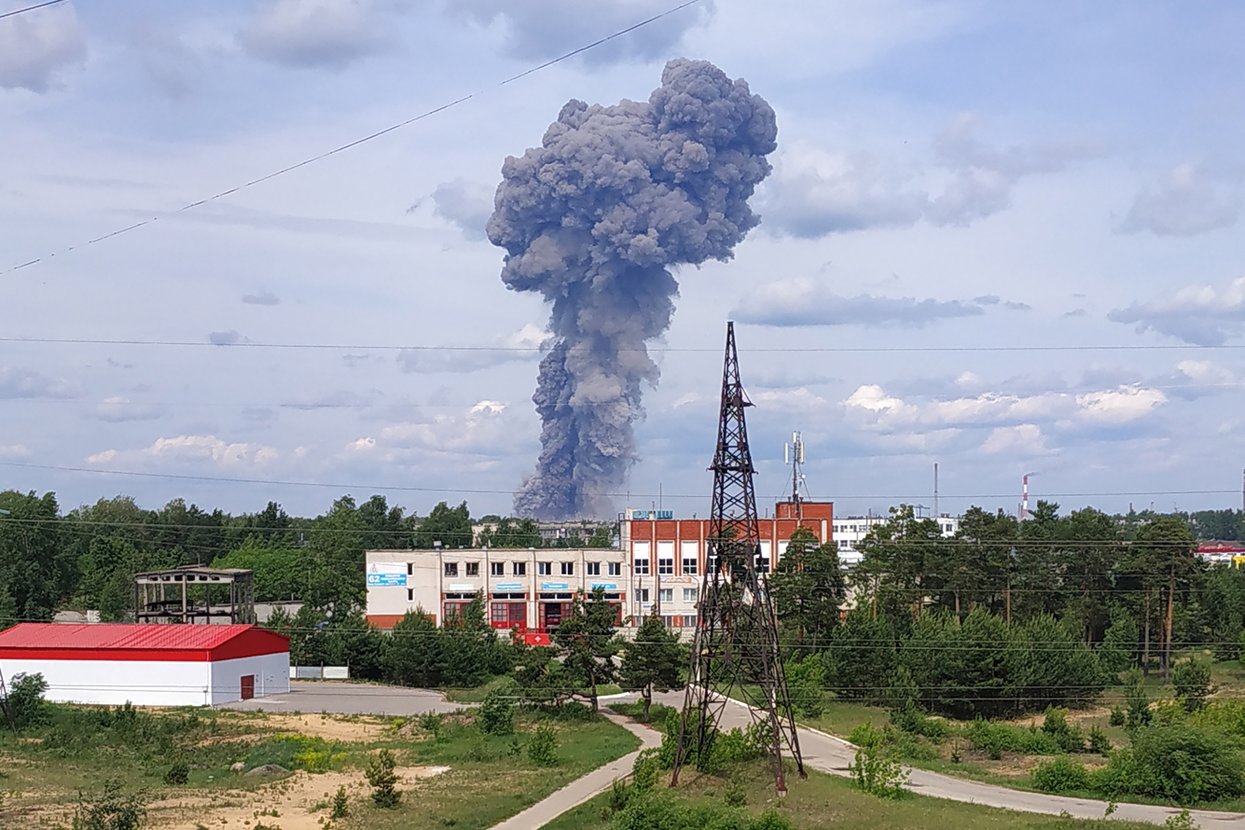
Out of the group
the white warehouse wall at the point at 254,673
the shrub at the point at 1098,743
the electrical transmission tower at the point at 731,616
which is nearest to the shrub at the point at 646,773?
the electrical transmission tower at the point at 731,616

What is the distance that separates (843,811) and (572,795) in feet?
30.4

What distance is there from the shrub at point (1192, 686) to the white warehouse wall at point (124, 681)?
51804 millimetres

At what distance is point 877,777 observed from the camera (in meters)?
42.8

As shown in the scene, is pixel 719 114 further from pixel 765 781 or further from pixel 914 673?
pixel 765 781

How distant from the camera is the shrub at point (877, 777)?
138 feet

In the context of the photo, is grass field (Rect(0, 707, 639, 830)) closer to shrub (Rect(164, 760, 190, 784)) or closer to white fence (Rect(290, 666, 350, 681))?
shrub (Rect(164, 760, 190, 784))

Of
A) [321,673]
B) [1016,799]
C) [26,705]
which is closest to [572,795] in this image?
[1016,799]

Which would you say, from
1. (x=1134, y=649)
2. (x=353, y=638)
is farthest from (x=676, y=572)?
(x=1134, y=649)

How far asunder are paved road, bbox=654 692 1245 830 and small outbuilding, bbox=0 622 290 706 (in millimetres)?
36204

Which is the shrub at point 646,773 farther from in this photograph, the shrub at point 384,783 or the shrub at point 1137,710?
the shrub at point 1137,710

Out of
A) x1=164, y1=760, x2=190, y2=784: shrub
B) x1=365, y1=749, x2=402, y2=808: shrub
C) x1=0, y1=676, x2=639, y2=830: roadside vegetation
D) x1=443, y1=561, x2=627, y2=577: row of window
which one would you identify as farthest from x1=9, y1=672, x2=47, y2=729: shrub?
x1=443, y1=561, x2=627, y2=577: row of window

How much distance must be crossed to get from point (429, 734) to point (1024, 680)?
101ft

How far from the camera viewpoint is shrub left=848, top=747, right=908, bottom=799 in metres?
42.1

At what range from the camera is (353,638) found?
292 ft
